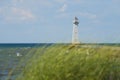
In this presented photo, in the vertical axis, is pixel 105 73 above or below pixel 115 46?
below

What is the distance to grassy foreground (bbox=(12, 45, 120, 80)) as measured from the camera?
741cm

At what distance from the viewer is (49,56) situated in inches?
300

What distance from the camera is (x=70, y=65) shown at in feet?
24.6

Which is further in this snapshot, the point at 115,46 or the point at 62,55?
the point at 115,46

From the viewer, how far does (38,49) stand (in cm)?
805

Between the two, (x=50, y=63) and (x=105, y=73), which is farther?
(x=105, y=73)

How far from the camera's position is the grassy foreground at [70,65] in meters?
7.41

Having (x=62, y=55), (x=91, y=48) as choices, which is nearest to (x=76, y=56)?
(x=62, y=55)

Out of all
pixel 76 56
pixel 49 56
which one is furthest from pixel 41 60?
pixel 76 56

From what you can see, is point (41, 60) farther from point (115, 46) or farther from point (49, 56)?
point (115, 46)

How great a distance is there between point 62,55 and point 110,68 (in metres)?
1.13

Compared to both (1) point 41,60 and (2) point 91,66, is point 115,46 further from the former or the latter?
(1) point 41,60

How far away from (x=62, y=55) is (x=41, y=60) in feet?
1.41

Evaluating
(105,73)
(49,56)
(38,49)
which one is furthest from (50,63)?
(105,73)
